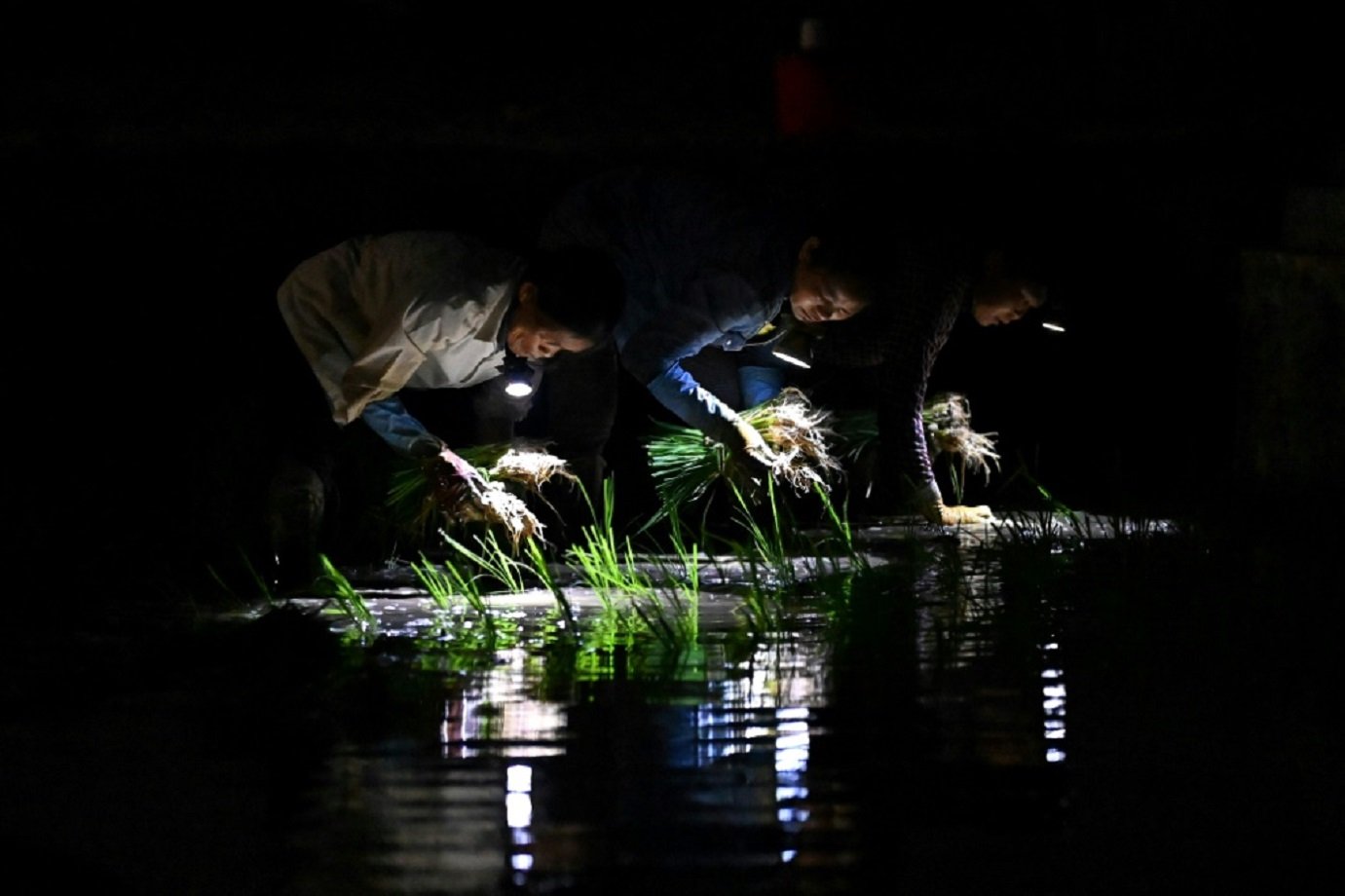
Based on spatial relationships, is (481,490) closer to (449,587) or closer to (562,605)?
(449,587)

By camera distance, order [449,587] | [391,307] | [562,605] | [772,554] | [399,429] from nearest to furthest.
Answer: [562,605], [449,587], [772,554], [391,307], [399,429]

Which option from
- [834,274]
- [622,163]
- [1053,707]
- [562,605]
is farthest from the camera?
[622,163]

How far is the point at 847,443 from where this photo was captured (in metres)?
6.55

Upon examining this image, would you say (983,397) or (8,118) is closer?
(8,118)

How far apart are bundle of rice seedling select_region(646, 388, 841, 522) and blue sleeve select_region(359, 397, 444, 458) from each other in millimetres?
925

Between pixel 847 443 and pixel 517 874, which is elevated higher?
pixel 847 443

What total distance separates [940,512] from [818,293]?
1128 millimetres

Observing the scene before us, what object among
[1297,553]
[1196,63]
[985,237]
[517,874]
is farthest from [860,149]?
[517,874]

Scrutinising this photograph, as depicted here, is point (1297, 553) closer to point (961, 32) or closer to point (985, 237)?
point (985, 237)

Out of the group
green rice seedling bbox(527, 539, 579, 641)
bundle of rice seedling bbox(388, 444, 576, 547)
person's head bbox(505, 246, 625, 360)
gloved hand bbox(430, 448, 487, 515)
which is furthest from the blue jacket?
green rice seedling bbox(527, 539, 579, 641)

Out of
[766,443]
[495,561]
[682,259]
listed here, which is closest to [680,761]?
[495,561]

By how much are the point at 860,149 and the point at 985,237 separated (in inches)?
49.4

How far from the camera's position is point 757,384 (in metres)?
6.57

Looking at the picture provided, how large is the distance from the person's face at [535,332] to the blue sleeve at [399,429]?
1.67 feet
